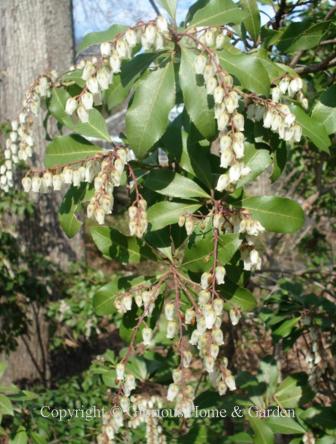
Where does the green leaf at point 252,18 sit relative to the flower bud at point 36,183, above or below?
above

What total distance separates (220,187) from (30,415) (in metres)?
1.60

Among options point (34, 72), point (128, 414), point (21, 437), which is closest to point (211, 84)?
point (128, 414)

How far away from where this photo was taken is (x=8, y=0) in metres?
4.14

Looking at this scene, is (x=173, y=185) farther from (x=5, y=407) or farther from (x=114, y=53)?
(x=5, y=407)

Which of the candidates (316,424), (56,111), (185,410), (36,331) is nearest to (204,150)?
(56,111)

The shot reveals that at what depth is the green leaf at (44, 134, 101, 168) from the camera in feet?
4.16

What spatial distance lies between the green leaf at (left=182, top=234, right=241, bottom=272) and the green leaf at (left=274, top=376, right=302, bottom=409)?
902 mm

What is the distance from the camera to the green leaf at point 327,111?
50.1 inches

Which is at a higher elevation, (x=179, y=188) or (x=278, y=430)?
(x=179, y=188)

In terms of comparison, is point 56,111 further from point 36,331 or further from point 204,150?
point 36,331

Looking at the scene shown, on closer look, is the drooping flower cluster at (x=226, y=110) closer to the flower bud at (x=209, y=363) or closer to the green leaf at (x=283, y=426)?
the flower bud at (x=209, y=363)

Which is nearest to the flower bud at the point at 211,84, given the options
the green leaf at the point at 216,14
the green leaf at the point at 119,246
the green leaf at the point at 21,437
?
the green leaf at the point at 216,14

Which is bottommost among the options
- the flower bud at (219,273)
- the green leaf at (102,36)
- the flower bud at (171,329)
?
the flower bud at (171,329)

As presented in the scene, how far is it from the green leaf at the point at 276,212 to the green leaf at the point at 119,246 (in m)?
0.29
